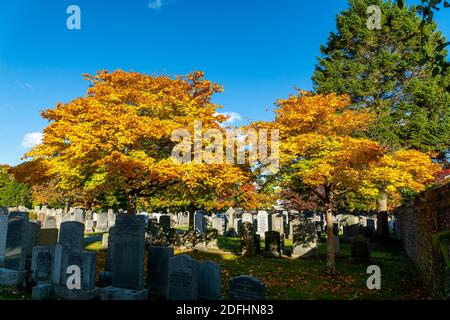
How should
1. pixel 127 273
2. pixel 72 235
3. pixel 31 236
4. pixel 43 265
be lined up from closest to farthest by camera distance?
pixel 127 273 → pixel 43 265 → pixel 72 235 → pixel 31 236

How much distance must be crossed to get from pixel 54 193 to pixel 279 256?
3082cm

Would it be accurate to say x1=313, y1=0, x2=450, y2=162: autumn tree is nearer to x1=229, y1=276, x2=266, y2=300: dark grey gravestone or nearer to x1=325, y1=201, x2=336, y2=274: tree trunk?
x1=325, y1=201, x2=336, y2=274: tree trunk

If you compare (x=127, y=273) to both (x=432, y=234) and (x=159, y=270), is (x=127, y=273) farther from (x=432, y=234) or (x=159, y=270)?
(x=432, y=234)

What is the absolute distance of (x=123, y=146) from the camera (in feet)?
43.1

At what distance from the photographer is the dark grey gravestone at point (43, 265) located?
877 centimetres

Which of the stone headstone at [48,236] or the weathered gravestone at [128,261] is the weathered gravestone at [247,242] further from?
the weathered gravestone at [128,261]

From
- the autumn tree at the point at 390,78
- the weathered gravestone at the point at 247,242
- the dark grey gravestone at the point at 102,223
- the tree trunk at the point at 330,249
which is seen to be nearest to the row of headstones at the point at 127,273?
the tree trunk at the point at 330,249

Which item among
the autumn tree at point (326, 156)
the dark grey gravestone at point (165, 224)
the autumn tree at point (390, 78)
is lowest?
the dark grey gravestone at point (165, 224)

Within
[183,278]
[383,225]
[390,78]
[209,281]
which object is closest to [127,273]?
[183,278]

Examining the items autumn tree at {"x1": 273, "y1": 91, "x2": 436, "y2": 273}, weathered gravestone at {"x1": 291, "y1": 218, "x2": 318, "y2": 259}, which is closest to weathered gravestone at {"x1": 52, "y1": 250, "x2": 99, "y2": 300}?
autumn tree at {"x1": 273, "y1": 91, "x2": 436, "y2": 273}

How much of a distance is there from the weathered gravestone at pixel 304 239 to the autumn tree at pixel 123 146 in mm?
4925

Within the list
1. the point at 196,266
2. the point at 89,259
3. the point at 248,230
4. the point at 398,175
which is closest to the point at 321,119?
the point at 398,175

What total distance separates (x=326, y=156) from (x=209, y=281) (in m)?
6.17

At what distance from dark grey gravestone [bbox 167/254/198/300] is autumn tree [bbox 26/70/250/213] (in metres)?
4.96
